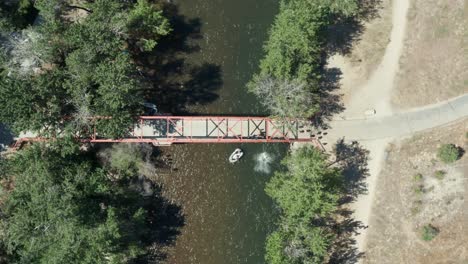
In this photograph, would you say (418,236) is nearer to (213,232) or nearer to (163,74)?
(213,232)

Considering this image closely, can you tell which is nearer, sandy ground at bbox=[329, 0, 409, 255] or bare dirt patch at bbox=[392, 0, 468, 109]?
bare dirt patch at bbox=[392, 0, 468, 109]

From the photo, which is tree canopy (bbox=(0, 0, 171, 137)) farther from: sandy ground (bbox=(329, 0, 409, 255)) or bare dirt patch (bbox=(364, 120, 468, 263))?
bare dirt patch (bbox=(364, 120, 468, 263))

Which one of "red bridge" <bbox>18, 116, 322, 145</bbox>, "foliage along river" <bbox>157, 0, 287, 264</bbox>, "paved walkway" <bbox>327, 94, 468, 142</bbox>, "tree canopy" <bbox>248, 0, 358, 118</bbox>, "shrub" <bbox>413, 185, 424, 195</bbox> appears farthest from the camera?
"foliage along river" <bbox>157, 0, 287, 264</bbox>

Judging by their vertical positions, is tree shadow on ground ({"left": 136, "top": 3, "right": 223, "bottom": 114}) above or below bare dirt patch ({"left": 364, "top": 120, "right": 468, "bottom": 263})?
above

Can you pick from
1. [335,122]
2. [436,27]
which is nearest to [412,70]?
[436,27]

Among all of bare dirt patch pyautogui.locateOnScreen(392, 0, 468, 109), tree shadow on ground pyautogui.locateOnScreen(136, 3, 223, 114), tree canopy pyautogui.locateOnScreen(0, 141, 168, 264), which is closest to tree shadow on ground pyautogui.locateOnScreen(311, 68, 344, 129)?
bare dirt patch pyautogui.locateOnScreen(392, 0, 468, 109)

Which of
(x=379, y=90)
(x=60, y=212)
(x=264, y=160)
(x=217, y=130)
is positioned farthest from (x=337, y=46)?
(x=60, y=212)

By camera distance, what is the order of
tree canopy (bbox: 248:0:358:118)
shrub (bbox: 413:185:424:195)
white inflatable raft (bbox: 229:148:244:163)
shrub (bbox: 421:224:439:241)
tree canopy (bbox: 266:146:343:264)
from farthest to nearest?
white inflatable raft (bbox: 229:148:244:163) < shrub (bbox: 413:185:424:195) < shrub (bbox: 421:224:439:241) < tree canopy (bbox: 248:0:358:118) < tree canopy (bbox: 266:146:343:264)

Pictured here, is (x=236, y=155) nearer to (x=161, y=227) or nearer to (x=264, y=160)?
(x=264, y=160)
